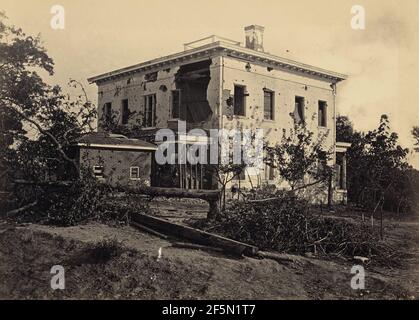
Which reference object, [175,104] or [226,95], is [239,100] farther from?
[175,104]

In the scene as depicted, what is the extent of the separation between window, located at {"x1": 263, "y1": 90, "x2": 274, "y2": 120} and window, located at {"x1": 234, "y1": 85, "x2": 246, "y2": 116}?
1.52m

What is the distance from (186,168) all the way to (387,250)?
444 inches

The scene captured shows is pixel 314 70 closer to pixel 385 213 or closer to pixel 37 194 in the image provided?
pixel 385 213

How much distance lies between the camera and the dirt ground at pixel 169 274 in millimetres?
6746

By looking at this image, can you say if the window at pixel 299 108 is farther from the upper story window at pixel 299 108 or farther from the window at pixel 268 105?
the window at pixel 268 105

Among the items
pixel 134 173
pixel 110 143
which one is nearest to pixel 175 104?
pixel 134 173

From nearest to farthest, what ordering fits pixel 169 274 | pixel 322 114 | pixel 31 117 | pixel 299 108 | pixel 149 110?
pixel 169 274 < pixel 31 117 < pixel 149 110 < pixel 299 108 < pixel 322 114

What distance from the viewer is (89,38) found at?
1468 centimetres

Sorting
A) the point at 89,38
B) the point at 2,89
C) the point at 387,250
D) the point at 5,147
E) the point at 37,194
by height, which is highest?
the point at 89,38

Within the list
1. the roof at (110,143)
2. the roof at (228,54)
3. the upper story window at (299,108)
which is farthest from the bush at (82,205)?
the upper story window at (299,108)

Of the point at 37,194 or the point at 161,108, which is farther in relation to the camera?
the point at 161,108

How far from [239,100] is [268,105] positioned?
200 cm

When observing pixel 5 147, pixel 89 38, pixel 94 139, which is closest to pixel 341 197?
pixel 94 139

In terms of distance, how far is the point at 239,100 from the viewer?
20.5m
